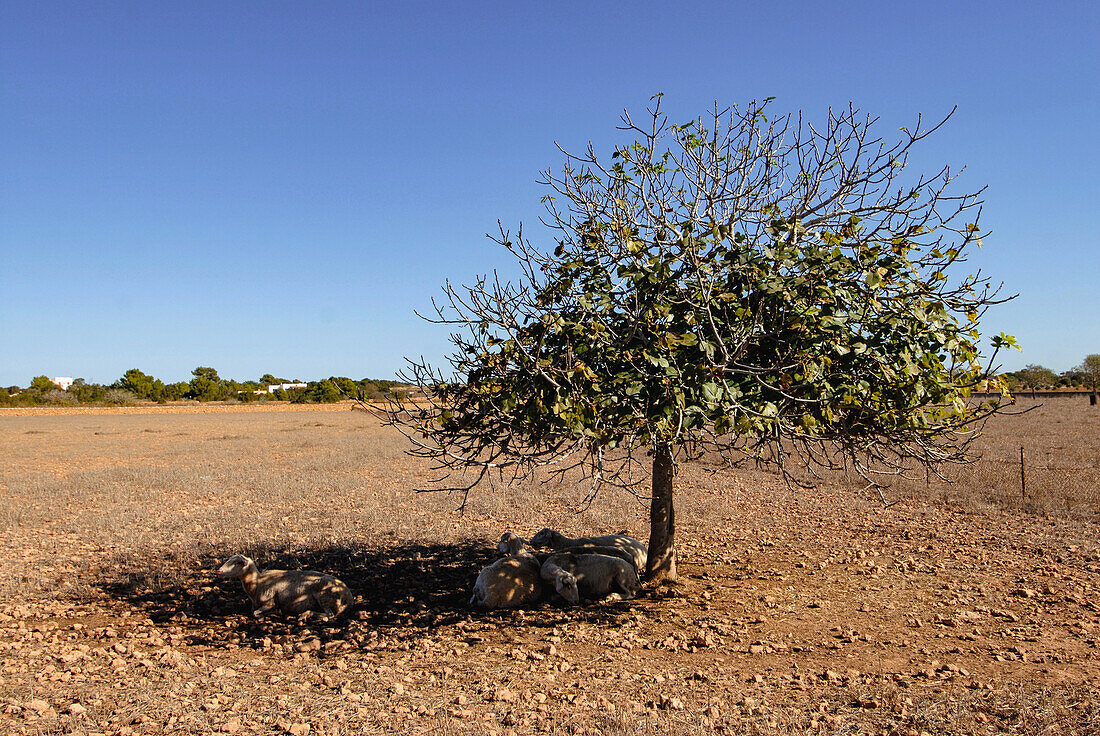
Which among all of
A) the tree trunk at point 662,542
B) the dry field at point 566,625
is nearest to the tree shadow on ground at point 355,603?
the dry field at point 566,625

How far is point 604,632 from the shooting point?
748cm

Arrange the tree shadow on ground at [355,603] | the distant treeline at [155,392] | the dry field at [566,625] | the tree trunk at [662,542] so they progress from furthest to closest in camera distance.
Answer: the distant treeline at [155,392] → the tree trunk at [662,542] → the tree shadow on ground at [355,603] → the dry field at [566,625]

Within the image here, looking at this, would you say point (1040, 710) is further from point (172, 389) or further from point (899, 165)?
point (172, 389)

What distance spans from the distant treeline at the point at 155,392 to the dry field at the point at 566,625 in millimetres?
74128

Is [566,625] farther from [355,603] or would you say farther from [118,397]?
[118,397]

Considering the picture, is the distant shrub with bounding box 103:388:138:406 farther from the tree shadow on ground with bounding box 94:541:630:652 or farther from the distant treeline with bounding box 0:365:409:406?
the tree shadow on ground with bounding box 94:541:630:652

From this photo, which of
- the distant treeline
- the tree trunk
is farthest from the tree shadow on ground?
the distant treeline

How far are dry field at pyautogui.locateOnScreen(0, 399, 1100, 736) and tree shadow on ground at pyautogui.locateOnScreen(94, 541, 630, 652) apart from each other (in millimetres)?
48

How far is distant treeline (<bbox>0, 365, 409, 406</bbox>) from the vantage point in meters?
81.2

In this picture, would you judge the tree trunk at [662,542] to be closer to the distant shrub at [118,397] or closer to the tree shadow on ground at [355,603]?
the tree shadow on ground at [355,603]

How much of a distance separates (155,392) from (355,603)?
96.9 metres

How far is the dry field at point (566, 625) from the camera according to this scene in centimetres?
553

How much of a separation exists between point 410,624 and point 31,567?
6513mm

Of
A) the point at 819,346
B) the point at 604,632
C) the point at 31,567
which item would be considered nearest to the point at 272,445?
the point at 31,567
